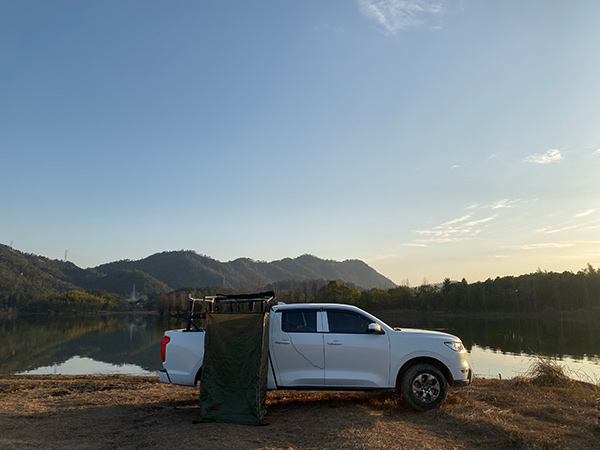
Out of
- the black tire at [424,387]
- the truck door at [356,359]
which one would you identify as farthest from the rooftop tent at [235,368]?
the black tire at [424,387]

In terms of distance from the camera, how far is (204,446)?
558 centimetres

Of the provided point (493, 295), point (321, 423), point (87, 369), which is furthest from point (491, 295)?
point (321, 423)

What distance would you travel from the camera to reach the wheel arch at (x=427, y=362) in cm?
791

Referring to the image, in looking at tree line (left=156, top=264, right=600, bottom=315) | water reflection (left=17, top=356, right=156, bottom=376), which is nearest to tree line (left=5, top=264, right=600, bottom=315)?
tree line (left=156, top=264, right=600, bottom=315)

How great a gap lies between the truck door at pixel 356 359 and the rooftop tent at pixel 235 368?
1260 millimetres

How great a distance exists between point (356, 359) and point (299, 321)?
1245 mm

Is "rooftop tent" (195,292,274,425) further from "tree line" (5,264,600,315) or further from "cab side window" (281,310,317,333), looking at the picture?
"tree line" (5,264,600,315)

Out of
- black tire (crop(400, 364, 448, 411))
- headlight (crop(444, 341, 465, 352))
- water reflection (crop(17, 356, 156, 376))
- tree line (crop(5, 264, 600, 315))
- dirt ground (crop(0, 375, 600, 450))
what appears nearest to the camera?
dirt ground (crop(0, 375, 600, 450))

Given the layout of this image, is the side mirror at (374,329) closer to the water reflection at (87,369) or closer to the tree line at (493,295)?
the water reflection at (87,369)

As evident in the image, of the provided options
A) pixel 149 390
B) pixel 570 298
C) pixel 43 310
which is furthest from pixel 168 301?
pixel 149 390

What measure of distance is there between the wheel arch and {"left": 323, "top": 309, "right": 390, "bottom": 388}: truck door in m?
0.31

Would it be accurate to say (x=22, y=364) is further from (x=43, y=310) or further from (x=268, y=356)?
(x=43, y=310)

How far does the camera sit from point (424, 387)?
775 cm

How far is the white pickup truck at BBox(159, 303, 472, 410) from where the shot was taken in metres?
7.72
